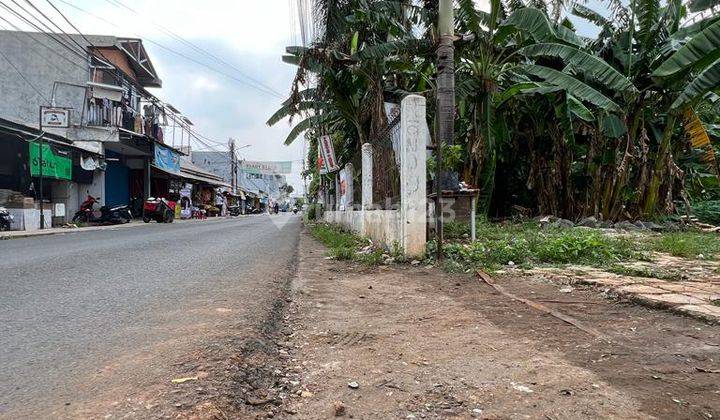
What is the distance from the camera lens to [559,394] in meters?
2.01

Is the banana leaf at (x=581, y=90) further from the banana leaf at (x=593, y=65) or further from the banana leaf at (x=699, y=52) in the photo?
the banana leaf at (x=699, y=52)

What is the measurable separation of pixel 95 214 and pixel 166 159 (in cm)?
877

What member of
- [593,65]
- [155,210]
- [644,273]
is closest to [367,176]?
[593,65]

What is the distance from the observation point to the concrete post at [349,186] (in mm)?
11961

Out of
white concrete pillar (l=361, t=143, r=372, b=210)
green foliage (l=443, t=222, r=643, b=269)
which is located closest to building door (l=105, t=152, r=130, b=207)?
white concrete pillar (l=361, t=143, r=372, b=210)

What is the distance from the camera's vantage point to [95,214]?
61.1ft

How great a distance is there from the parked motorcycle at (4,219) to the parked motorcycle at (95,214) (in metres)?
3.85

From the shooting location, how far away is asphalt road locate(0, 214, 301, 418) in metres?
2.15

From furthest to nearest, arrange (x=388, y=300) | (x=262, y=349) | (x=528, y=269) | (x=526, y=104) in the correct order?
(x=526, y=104)
(x=528, y=269)
(x=388, y=300)
(x=262, y=349)

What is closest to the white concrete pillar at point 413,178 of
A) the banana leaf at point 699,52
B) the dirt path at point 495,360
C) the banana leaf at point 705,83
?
the dirt path at point 495,360

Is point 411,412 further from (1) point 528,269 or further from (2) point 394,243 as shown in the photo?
(2) point 394,243

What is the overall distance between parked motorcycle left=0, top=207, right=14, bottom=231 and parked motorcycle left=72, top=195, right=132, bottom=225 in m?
3.85

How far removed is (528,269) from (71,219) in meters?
19.5

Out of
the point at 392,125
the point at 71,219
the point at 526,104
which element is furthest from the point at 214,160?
the point at 392,125
